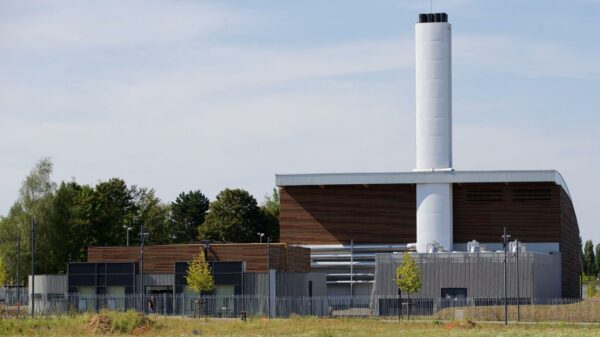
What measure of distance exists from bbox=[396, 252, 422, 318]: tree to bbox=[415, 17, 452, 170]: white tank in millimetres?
23222

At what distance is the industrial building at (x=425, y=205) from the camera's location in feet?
429

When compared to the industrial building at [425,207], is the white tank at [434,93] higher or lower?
higher

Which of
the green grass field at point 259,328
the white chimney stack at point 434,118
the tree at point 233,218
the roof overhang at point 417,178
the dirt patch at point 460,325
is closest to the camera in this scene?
the green grass field at point 259,328

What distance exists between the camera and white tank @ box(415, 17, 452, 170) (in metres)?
132

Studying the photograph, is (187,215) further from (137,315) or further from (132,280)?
(137,315)

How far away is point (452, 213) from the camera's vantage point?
13275 centimetres

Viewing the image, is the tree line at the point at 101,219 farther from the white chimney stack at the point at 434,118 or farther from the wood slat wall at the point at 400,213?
the white chimney stack at the point at 434,118

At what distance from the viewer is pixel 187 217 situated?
19338cm

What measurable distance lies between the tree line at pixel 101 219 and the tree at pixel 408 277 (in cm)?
3648

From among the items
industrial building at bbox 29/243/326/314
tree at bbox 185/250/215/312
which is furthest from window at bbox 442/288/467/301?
tree at bbox 185/250/215/312

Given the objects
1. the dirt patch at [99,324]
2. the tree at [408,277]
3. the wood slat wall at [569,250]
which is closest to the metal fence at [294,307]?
the tree at [408,277]

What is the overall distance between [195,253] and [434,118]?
34.2 meters

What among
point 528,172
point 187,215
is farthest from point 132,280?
point 187,215

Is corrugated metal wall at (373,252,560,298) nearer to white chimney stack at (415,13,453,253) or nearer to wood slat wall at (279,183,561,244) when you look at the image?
wood slat wall at (279,183,561,244)
